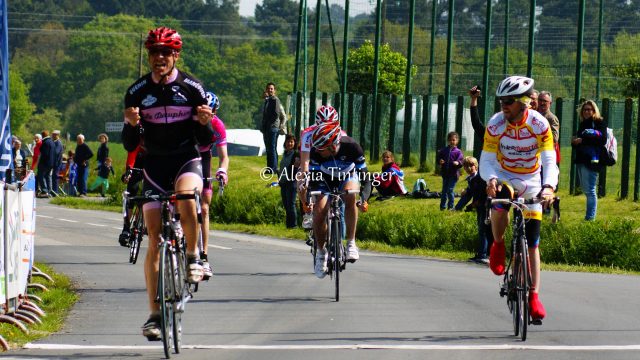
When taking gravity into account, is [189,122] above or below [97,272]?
above

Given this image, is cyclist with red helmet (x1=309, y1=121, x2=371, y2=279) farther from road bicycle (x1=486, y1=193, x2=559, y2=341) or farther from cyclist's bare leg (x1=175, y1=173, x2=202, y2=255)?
cyclist's bare leg (x1=175, y1=173, x2=202, y2=255)

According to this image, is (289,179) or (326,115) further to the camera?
(289,179)

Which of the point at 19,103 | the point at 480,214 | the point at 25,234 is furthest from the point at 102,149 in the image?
the point at 19,103

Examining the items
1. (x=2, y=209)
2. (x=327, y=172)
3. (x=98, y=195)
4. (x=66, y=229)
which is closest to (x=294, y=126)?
(x=98, y=195)

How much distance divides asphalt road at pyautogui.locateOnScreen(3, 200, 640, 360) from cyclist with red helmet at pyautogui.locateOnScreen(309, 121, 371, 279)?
479 millimetres

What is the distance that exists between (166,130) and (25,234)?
303 centimetres

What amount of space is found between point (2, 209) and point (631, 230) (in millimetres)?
10819

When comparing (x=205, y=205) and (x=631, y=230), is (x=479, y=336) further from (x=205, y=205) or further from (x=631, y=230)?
(x=631, y=230)

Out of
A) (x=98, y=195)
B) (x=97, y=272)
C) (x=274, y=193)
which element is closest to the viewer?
(x=97, y=272)

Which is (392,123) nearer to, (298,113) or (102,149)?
(298,113)

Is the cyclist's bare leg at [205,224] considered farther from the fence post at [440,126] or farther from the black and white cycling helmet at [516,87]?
the fence post at [440,126]

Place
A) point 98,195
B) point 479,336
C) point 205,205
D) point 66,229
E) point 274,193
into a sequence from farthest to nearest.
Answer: point 98,195 < point 274,193 < point 66,229 < point 205,205 < point 479,336

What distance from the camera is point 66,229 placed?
89.8 feet

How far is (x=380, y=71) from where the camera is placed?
2101 inches
